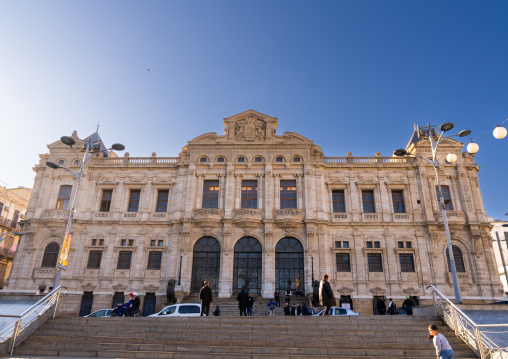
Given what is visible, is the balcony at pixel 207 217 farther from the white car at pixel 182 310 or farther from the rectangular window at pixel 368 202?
the rectangular window at pixel 368 202

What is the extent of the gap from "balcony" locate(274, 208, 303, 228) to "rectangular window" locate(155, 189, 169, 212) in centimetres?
1001

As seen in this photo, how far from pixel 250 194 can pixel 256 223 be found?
122 inches

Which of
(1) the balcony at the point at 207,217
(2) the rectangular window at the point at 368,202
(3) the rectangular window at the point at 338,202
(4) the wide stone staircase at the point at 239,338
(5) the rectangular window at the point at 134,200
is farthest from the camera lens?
(5) the rectangular window at the point at 134,200

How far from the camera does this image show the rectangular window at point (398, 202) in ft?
105

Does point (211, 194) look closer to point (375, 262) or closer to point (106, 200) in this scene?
point (106, 200)

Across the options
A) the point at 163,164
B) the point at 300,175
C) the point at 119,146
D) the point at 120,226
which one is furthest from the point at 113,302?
the point at 300,175

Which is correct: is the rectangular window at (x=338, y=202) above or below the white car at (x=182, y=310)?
above

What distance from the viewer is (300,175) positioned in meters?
32.6

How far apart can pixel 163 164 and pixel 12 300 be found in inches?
736

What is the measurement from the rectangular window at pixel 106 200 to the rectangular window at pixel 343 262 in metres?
20.7

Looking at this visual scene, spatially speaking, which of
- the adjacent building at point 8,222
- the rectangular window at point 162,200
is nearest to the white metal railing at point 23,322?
the rectangular window at point 162,200

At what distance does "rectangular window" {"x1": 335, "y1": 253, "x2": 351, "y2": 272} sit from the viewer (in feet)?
98.6

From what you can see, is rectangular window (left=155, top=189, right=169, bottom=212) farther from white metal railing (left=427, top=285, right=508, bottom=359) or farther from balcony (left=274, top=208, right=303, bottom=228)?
white metal railing (left=427, top=285, right=508, bottom=359)

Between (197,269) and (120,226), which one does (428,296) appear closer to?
(197,269)
